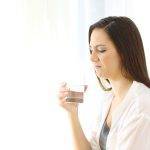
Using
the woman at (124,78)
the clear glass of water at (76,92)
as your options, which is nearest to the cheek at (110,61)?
the woman at (124,78)

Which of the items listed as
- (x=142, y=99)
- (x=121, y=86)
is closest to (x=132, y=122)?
(x=142, y=99)

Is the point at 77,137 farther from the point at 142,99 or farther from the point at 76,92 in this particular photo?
the point at 142,99

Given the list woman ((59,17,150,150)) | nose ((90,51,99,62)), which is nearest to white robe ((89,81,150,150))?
woman ((59,17,150,150))

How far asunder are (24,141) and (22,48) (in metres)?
0.41

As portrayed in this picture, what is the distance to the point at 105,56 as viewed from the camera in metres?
1.18

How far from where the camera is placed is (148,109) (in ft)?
3.50

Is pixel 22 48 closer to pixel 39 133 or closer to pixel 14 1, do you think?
pixel 14 1

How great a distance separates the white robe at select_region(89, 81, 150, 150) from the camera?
1.05 metres

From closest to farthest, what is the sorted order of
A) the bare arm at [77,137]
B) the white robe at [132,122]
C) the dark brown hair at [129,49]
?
the white robe at [132,122] → the dark brown hair at [129,49] → the bare arm at [77,137]

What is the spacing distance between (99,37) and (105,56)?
7cm

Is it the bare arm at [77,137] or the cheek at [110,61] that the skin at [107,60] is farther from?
the bare arm at [77,137]

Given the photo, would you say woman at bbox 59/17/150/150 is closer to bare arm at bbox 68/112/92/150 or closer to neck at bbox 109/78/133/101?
neck at bbox 109/78/133/101

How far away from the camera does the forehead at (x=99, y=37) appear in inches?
46.8

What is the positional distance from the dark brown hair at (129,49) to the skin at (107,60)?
0.06 feet
